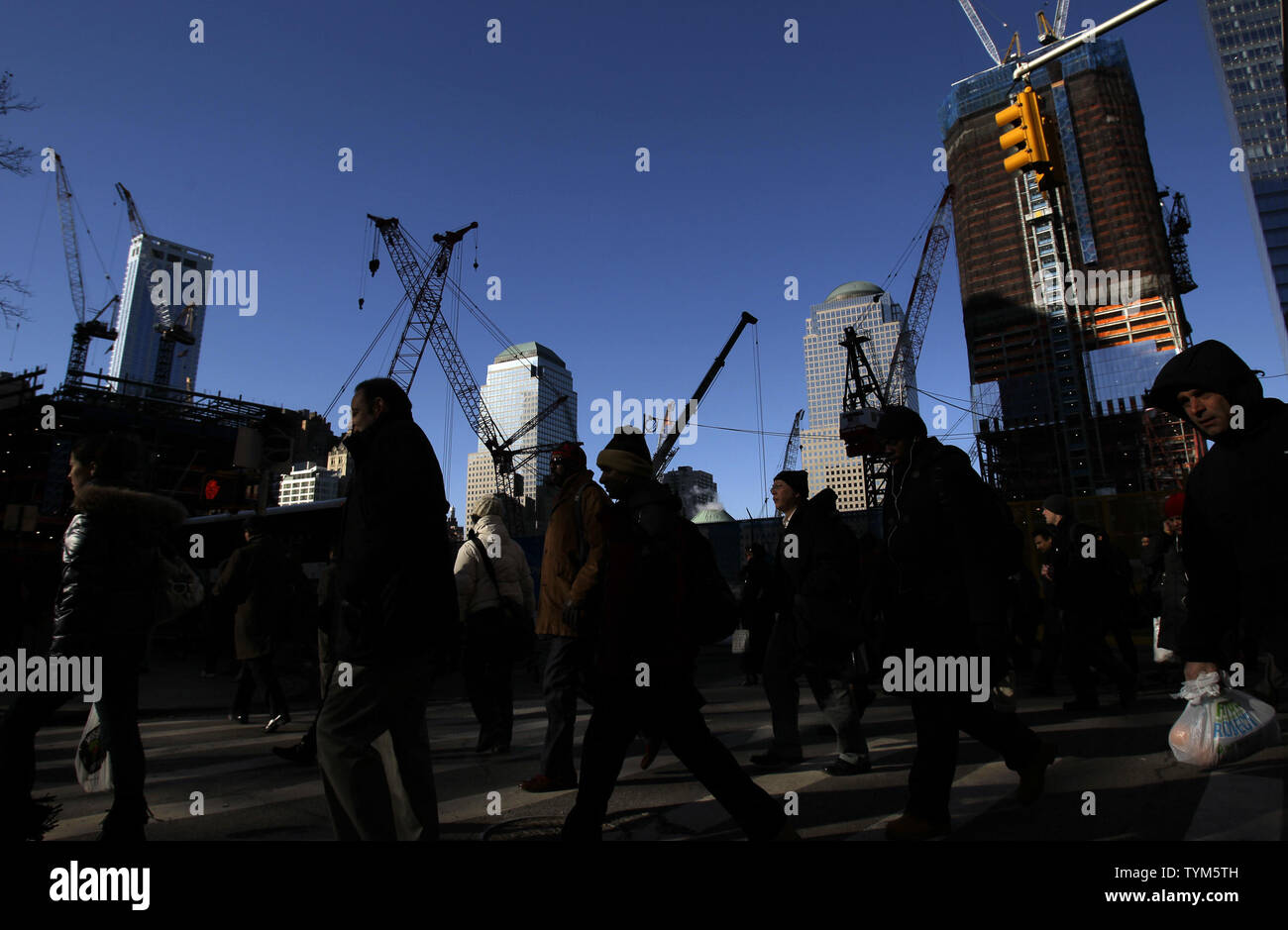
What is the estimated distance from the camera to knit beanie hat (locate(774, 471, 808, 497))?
17.2ft

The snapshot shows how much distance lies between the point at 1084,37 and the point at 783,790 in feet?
26.9

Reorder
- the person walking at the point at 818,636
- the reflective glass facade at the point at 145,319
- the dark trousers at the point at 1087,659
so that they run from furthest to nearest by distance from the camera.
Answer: the reflective glass facade at the point at 145,319 < the dark trousers at the point at 1087,659 < the person walking at the point at 818,636

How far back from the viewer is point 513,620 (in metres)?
5.46

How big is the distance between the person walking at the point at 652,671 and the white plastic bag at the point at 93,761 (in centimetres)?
233

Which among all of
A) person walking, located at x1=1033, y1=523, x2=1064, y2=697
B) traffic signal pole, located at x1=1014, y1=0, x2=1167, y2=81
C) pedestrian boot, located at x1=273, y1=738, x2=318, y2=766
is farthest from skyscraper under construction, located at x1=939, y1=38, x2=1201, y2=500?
pedestrian boot, located at x1=273, y1=738, x2=318, y2=766

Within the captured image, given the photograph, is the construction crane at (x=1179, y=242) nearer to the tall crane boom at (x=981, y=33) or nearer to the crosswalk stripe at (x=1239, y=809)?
the tall crane boom at (x=981, y=33)

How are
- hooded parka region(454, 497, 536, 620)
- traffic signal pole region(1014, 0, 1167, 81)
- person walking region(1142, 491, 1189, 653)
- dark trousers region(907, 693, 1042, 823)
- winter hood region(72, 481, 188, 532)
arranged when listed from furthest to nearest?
traffic signal pole region(1014, 0, 1167, 81)
person walking region(1142, 491, 1189, 653)
hooded parka region(454, 497, 536, 620)
winter hood region(72, 481, 188, 532)
dark trousers region(907, 693, 1042, 823)

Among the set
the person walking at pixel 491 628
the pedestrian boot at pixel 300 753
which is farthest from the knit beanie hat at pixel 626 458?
the pedestrian boot at pixel 300 753

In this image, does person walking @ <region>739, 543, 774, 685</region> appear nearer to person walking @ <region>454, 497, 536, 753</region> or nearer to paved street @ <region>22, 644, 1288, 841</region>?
paved street @ <region>22, 644, 1288, 841</region>

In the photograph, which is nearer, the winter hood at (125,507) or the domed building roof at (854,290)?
the winter hood at (125,507)

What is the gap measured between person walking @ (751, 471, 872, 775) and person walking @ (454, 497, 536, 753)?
6.37 ft

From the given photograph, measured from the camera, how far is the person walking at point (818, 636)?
452 centimetres

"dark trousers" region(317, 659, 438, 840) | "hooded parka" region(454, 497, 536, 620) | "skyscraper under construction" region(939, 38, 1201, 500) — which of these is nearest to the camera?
"dark trousers" region(317, 659, 438, 840)
